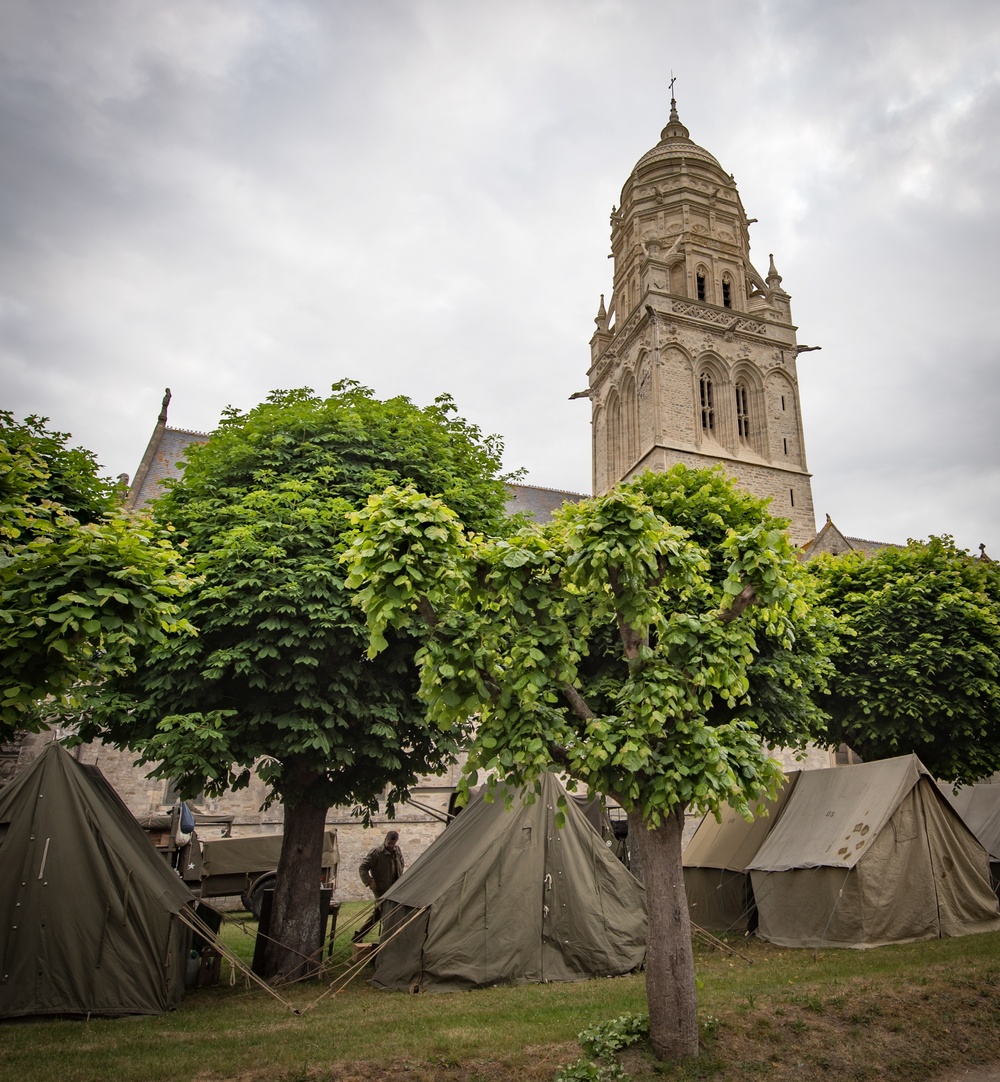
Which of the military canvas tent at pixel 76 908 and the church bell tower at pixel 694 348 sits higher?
the church bell tower at pixel 694 348

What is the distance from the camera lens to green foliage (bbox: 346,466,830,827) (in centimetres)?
650

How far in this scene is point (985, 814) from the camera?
1777cm

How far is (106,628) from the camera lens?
21.2ft

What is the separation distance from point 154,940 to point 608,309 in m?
39.2

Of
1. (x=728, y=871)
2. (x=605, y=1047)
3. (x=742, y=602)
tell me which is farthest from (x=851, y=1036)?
(x=728, y=871)

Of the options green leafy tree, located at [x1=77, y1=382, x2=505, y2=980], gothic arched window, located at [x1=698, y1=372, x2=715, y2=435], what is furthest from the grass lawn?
gothic arched window, located at [x1=698, y1=372, x2=715, y2=435]

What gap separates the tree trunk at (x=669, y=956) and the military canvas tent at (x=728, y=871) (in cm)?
765

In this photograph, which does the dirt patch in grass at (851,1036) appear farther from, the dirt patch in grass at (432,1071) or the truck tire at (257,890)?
the truck tire at (257,890)

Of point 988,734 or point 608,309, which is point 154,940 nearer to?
point 988,734

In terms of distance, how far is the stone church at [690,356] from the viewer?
34.2 m

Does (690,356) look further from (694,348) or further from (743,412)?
(743,412)

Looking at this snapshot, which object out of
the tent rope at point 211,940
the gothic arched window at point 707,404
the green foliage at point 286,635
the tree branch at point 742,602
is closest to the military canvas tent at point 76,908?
the tent rope at point 211,940

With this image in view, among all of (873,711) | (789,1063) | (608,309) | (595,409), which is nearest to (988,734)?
(873,711)

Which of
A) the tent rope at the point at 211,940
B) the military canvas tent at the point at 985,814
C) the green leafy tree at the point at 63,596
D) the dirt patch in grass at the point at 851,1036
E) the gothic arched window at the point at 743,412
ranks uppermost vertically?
the gothic arched window at the point at 743,412
